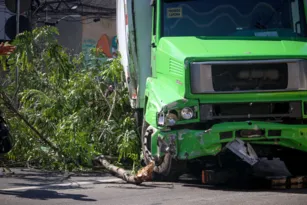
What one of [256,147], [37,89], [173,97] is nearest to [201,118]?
[173,97]

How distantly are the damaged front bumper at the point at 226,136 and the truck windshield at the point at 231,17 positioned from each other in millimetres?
1695

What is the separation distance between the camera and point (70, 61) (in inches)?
458

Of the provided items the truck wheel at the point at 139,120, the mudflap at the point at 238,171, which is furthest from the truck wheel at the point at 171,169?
the truck wheel at the point at 139,120

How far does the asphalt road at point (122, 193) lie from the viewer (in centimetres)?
681

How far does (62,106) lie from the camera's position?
33.9ft

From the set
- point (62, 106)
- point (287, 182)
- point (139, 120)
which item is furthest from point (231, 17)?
point (62, 106)

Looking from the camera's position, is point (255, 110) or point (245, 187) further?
point (245, 187)

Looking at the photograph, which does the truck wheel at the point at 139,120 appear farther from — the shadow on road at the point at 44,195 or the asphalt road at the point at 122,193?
the shadow on road at the point at 44,195

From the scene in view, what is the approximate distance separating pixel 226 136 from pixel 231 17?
87.4 inches

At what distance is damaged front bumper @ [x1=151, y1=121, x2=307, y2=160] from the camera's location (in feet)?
23.9

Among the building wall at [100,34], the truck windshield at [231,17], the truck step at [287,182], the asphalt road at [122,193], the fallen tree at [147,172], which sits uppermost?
the building wall at [100,34]

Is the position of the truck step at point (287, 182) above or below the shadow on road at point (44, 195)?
above

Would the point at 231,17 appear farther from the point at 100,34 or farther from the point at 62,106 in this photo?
the point at 100,34

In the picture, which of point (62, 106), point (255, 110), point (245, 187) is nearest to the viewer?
point (255, 110)
